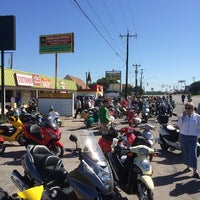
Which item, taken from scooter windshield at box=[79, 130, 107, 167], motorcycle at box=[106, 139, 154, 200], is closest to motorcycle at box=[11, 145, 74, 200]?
scooter windshield at box=[79, 130, 107, 167]

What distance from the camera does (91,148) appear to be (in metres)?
4.74

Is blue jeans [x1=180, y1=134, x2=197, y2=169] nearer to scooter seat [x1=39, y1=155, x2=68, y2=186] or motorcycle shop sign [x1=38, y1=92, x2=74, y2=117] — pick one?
scooter seat [x1=39, y1=155, x2=68, y2=186]

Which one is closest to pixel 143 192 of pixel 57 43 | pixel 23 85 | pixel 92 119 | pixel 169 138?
pixel 169 138

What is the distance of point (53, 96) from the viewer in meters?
25.1

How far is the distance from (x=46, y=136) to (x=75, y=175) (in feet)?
15.6

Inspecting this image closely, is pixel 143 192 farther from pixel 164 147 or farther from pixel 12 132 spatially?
pixel 12 132

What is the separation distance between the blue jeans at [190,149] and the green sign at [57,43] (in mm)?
26633

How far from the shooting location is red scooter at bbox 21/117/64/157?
30.1 feet

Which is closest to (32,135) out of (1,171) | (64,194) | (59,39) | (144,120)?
(1,171)

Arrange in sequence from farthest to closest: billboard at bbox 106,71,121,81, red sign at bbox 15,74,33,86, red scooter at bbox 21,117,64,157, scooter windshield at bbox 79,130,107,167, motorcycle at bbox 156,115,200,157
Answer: billboard at bbox 106,71,121,81 → red sign at bbox 15,74,33,86 → motorcycle at bbox 156,115,200,157 → red scooter at bbox 21,117,64,157 → scooter windshield at bbox 79,130,107,167

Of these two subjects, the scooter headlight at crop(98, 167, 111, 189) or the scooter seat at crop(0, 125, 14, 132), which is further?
the scooter seat at crop(0, 125, 14, 132)

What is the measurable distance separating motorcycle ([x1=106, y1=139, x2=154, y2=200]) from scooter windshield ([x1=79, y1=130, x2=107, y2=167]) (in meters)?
0.88

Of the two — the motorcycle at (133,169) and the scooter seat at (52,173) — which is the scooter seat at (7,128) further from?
the scooter seat at (52,173)

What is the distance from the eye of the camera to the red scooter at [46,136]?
918 cm
